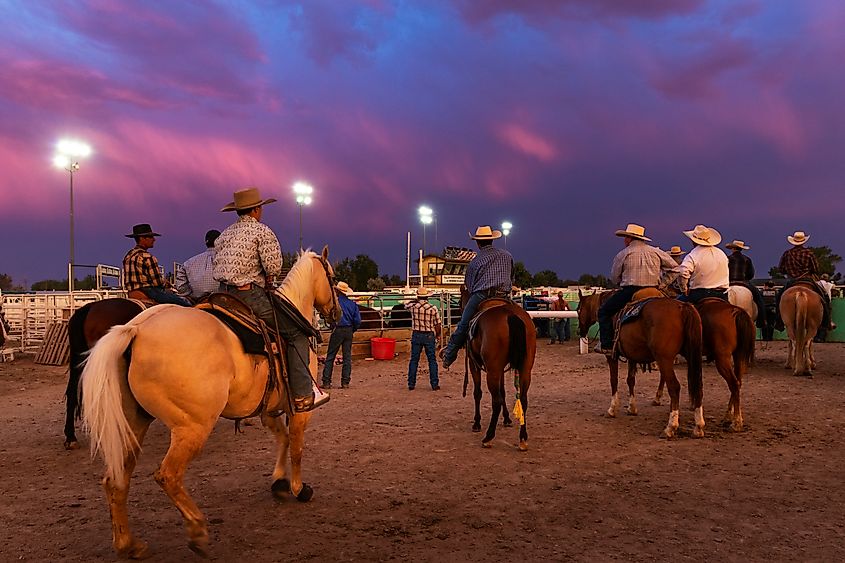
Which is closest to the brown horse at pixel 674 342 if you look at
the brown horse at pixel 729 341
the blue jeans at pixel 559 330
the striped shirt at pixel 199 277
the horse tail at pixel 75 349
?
the brown horse at pixel 729 341

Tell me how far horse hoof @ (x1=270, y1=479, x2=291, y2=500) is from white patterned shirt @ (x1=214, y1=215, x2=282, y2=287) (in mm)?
1741

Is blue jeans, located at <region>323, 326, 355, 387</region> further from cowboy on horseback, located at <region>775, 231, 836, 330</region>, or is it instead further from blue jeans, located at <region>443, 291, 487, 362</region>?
cowboy on horseback, located at <region>775, 231, 836, 330</region>

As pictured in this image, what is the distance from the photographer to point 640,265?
8492 millimetres

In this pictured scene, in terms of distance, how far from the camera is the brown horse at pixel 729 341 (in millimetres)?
7805

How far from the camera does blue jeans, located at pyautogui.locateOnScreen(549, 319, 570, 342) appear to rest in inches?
813

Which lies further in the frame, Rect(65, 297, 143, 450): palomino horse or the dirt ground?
Rect(65, 297, 143, 450): palomino horse

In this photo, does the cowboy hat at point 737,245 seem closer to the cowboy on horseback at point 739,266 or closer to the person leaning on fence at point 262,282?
the cowboy on horseback at point 739,266

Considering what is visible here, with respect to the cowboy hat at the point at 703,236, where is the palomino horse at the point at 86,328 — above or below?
below

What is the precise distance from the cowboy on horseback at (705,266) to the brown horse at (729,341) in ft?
4.08

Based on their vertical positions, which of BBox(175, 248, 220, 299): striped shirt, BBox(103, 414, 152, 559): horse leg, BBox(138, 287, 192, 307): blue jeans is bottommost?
BBox(103, 414, 152, 559): horse leg

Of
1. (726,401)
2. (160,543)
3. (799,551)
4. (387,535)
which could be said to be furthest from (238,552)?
(726,401)

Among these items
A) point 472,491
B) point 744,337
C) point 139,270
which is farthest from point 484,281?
point 139,270

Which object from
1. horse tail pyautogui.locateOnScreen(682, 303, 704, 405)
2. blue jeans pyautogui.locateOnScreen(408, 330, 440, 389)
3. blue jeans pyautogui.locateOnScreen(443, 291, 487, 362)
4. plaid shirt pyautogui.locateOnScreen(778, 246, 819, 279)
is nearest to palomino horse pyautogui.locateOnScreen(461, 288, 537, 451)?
blue jeans pyautogui.locateOnScreen(443, 291, 487, 362)

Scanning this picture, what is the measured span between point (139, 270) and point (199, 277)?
81 centimetres
